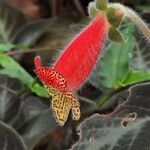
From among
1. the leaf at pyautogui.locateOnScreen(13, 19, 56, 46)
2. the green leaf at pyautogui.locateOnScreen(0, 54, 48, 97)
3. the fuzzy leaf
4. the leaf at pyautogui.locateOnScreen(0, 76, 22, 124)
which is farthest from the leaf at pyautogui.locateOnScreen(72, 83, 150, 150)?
the leaf at pyautogui.locateOnScreen(13, 19, 56, 46)

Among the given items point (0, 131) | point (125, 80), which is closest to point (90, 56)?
point (125, 80)

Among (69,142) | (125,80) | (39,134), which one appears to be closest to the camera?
(125,80)

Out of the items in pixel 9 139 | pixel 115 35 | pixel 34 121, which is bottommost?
pixel 34 121

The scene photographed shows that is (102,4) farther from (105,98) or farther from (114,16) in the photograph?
(105,98)

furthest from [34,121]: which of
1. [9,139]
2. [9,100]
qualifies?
[9,139]

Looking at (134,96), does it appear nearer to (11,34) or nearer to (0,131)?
(0,131)

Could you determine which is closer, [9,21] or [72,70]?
[72,70]

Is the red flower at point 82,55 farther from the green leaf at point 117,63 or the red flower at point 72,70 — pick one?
the green leaf at point 117,63

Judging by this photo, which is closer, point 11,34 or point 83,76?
point 83,76
